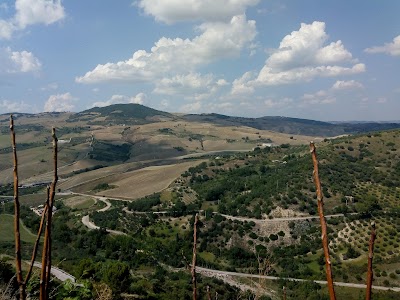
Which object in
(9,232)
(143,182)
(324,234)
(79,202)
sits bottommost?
(79,202)

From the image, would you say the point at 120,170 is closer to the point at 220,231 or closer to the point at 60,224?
the point at 60,224

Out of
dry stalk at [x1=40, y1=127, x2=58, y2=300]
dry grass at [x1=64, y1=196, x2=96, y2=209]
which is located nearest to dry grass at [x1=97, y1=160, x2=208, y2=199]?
dry grass at [x1=64, y1=196, x2=96, y2=209]

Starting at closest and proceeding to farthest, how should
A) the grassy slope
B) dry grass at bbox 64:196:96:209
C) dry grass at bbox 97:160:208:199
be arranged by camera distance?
the grassy slope → dry grass at bbox 64:196:96:209 → dry grass at bbox 97:160:208:199

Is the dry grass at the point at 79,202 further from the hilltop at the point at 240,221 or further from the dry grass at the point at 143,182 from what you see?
the dry grass at the point at 143,182

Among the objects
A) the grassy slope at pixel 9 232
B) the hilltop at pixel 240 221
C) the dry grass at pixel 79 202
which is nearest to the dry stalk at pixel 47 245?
the hilltop at pixel 240 221

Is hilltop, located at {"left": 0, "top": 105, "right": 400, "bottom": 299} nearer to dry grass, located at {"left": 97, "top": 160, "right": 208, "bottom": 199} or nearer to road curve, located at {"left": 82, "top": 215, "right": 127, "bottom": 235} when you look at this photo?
road curve, located at {"left": 82, "top": 215, "right": 127, "bottom": 235}

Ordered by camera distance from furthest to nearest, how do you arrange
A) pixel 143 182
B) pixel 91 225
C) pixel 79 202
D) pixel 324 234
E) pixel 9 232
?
pixel 143 182 → pixel 79 202 → pixel 91 225 → pixel 9 232 → pixel 324 234

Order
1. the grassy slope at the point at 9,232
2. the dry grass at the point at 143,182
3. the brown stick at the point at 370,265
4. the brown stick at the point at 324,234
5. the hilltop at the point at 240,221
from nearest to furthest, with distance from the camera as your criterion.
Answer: the brown stick at the point at 370,265
the brown stick at the point at 324,234
the hilltop at the point at 240,221
the grassy slope at the point at 9,232
the dry grass at the point at 143,182

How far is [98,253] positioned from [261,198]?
48369 millimetres

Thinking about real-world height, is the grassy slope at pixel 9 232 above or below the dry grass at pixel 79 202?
above

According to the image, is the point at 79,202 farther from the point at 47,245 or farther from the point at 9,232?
the point at 47,245

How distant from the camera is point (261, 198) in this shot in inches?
4520

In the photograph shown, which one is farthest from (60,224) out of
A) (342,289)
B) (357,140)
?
(357,140)

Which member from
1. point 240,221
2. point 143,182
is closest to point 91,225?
point 240,221
